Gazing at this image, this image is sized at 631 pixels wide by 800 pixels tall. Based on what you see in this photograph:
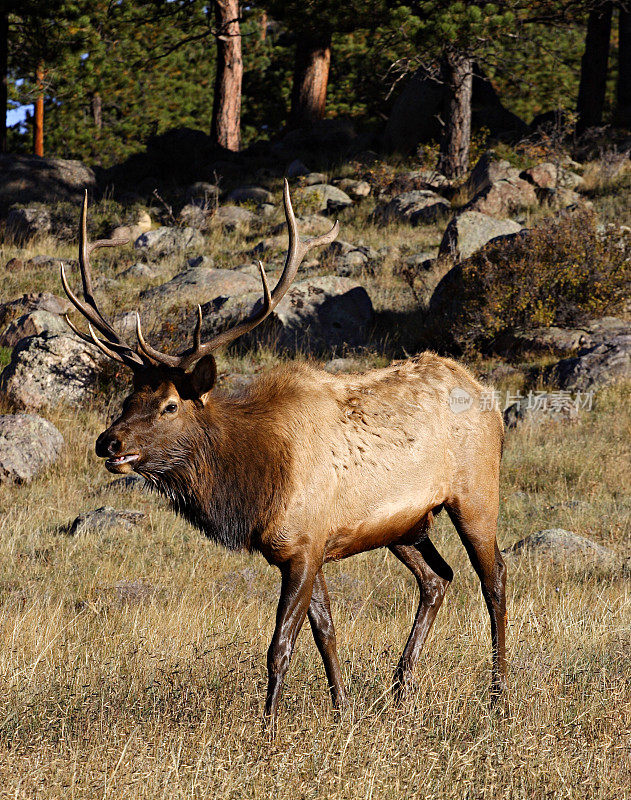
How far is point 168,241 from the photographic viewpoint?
17.5 metres

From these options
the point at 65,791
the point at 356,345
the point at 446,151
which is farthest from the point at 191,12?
the point at 65,791

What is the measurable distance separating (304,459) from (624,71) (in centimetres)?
2160

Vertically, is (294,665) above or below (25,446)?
above

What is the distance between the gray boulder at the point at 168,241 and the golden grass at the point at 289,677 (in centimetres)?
915

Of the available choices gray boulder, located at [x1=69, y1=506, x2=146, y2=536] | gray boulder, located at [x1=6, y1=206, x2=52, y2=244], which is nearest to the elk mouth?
gray boulder, located at [x1=69, y1=506, x2=146, y2=536]

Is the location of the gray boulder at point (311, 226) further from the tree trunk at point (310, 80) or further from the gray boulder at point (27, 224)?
the tree trunk at point (310, 80)

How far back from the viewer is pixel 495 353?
1262 cm

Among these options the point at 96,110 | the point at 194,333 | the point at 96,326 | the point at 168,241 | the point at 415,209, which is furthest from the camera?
the point at 96,110

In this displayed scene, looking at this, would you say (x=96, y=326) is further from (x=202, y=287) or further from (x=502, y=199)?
(x=502, y=199)

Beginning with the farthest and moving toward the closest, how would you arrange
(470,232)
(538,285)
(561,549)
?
(470,232) < (538,285) < (561,549)

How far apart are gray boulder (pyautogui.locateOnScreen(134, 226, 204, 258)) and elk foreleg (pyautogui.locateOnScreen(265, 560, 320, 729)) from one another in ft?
44.2

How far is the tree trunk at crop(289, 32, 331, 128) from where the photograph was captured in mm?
23391

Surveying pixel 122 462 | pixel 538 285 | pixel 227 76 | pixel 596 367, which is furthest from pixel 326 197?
pixel 122 462

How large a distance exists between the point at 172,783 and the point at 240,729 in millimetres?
542
